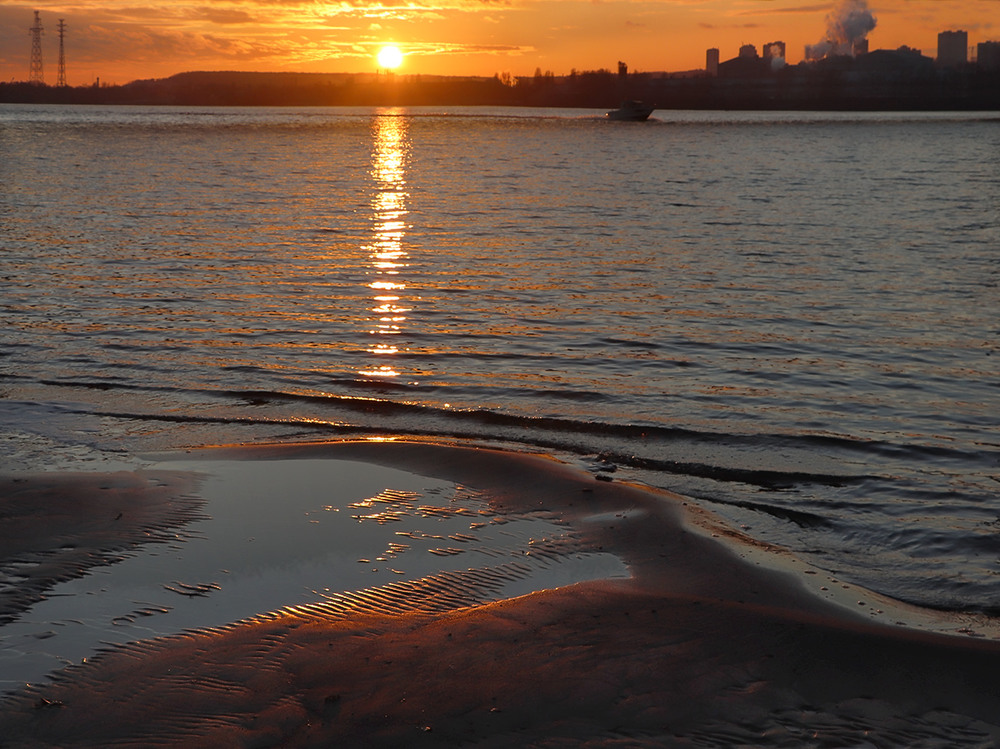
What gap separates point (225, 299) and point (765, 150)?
70.9 meters

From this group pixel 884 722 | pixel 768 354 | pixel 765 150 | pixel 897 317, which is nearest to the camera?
pixel 884 722

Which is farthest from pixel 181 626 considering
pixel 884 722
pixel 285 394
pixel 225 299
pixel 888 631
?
pixel 225 299

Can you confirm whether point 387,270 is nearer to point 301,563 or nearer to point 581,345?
point 581,345

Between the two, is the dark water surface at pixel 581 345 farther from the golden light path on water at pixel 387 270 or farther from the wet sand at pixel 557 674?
the wet sand at pixel 557 674

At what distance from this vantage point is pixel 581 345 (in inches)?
595

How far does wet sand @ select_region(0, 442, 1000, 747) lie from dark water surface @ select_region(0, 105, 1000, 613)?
4.36ft

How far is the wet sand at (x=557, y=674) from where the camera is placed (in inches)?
194

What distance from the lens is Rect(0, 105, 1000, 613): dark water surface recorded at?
30.8 ft

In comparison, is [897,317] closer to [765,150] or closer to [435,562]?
[435,562]

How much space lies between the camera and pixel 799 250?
25344 mm

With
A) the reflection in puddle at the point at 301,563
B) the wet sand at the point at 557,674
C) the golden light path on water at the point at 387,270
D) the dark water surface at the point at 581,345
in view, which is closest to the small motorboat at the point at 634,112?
the golden light path on water at the point at 387,270

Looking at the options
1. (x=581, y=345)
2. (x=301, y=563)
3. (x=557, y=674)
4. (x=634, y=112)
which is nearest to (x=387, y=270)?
(x=581, y=345)

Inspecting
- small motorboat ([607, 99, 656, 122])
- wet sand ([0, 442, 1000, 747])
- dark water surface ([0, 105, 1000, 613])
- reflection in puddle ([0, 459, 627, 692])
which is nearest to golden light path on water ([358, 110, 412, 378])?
dark water surface ([0, 105, 1000, 613])

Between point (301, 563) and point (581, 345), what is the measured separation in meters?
8.83
